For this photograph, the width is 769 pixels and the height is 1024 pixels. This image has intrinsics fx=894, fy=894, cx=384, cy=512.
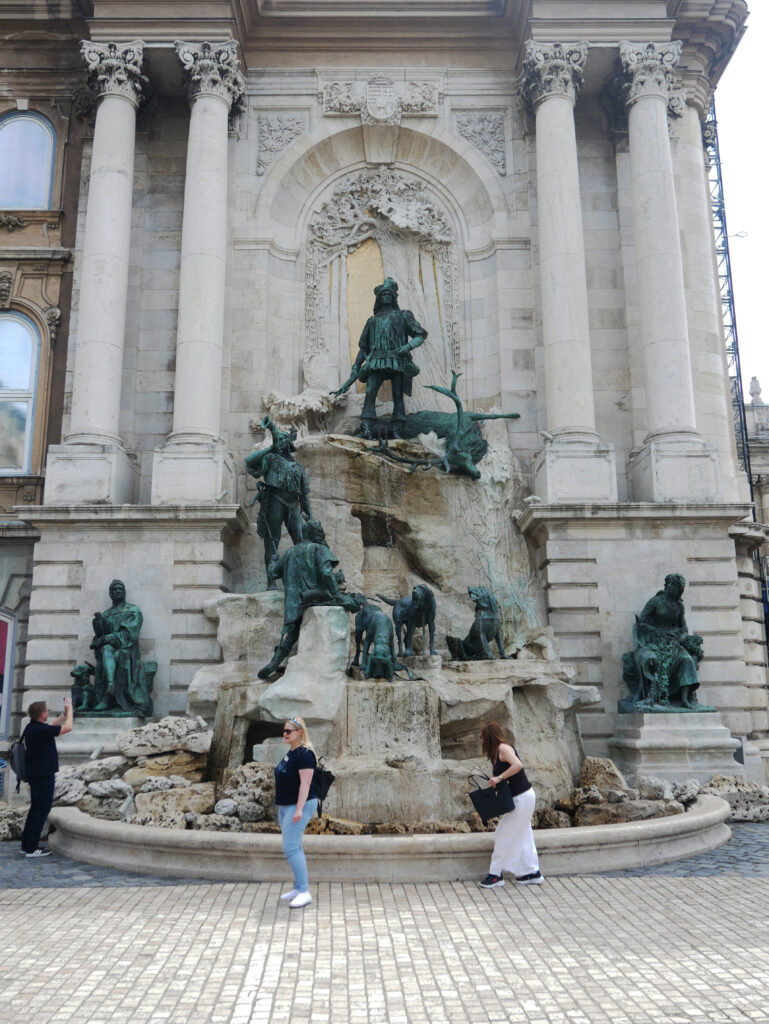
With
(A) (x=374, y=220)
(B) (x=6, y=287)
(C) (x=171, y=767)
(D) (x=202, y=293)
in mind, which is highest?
(A) (x=374, y=220)

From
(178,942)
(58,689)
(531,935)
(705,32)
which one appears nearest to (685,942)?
(531,935)

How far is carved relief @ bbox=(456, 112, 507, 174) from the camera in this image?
21.3 metres

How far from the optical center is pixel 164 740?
1248cm

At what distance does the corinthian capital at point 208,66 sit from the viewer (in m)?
19.4

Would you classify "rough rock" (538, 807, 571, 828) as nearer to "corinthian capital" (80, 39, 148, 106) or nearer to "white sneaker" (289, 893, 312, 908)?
"white sneaker" (289, 893, 312, 908)

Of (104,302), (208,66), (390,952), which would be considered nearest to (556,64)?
(208,66)

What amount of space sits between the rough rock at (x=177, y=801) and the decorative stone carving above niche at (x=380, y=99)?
16.5 m

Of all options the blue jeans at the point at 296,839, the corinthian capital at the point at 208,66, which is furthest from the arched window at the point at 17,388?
the blue jeans at the point at 296,839

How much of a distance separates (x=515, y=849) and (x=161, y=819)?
4.24m

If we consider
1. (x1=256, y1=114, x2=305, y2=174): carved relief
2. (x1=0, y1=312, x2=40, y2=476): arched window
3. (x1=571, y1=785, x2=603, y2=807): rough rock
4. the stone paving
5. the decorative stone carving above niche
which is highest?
the decorative stone carving above niche

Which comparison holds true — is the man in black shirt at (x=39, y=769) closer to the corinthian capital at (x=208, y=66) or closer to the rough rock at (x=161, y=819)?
the rough rock at (x=161, y=819)

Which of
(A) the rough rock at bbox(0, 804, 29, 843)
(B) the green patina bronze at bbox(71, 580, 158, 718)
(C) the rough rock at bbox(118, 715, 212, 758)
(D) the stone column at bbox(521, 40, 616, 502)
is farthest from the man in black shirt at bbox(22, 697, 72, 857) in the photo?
(D) the stone column at bbox(521, 40, 616, 502)

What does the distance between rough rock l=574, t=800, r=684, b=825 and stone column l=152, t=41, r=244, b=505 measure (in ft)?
30.5

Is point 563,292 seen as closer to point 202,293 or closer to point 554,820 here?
point 202,293
